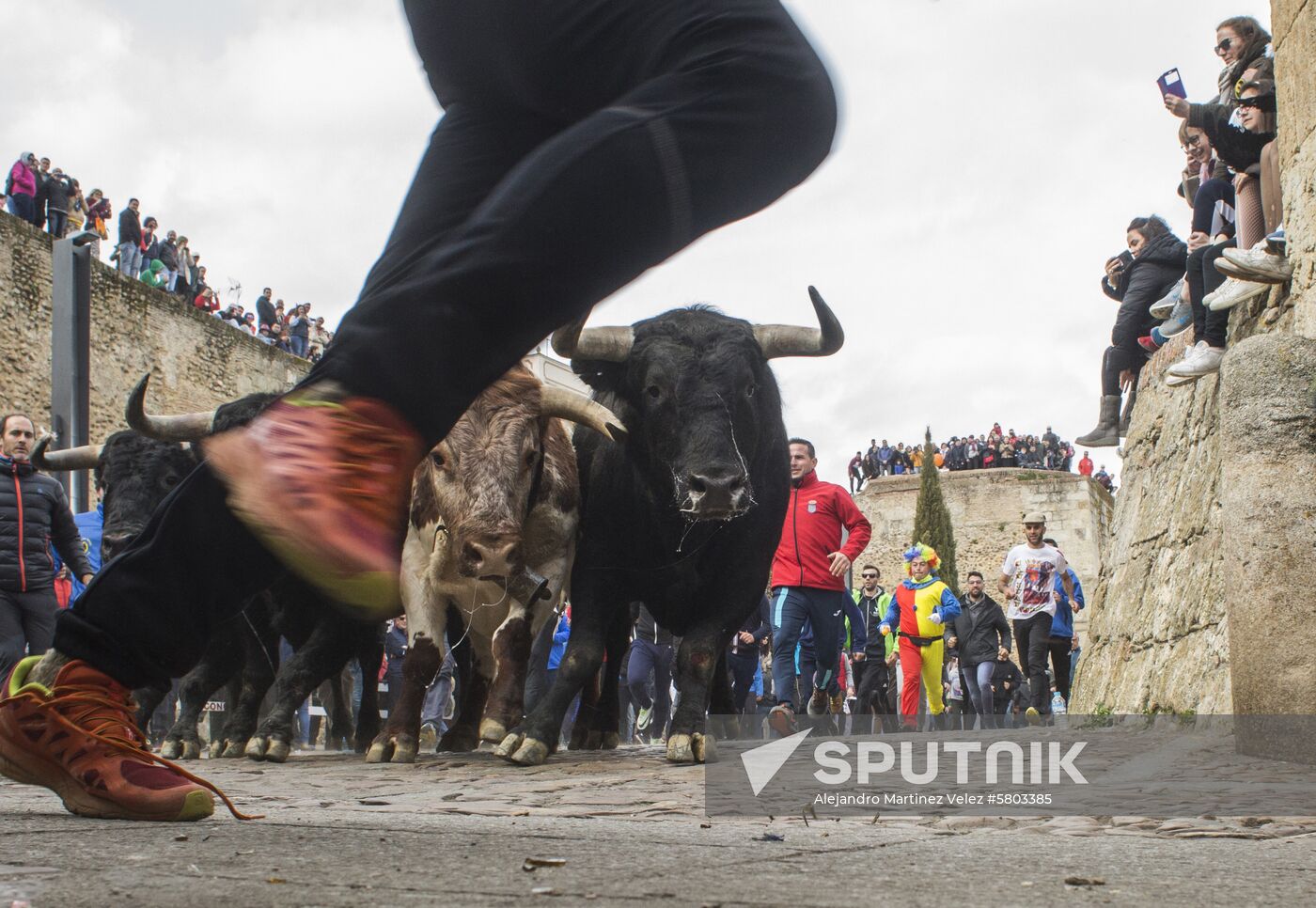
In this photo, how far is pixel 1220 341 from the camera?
767cm

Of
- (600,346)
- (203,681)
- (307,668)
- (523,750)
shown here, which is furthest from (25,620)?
(600,346)

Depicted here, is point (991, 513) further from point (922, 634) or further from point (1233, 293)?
point (1233, 293)

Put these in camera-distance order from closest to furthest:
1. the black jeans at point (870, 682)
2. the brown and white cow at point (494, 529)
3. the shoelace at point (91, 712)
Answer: the shoelace at point (91, 712) → the brown and white cow at point (494, 529) → the black jeans at point (870, 682)

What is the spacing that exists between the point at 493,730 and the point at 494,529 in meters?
0.97

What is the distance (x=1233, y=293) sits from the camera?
23.5ft

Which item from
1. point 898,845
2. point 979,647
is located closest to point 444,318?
point 898,845

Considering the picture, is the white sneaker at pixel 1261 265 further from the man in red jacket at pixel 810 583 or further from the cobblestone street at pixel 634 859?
the cobblestone street at pixel 634 859

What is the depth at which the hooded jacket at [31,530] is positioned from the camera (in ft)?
27.0

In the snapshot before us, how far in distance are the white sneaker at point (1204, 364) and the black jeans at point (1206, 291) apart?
3.4 inches

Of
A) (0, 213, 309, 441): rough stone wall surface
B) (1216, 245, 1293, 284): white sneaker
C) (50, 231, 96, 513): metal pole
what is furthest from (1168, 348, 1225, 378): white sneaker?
(0, 213, 309, 441): rough stone wall surface

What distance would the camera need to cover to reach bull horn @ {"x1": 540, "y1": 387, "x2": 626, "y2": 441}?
20.8ft

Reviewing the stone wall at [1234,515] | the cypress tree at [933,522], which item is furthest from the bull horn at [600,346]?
the cypress tree at [933,522]

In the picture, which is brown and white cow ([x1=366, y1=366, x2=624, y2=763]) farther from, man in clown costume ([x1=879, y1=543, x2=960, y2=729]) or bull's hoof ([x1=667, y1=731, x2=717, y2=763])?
man in clown costume ([x1=879, y1=543, x2=960, y2=729])

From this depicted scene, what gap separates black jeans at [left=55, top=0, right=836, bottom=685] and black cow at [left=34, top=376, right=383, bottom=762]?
519 cm
